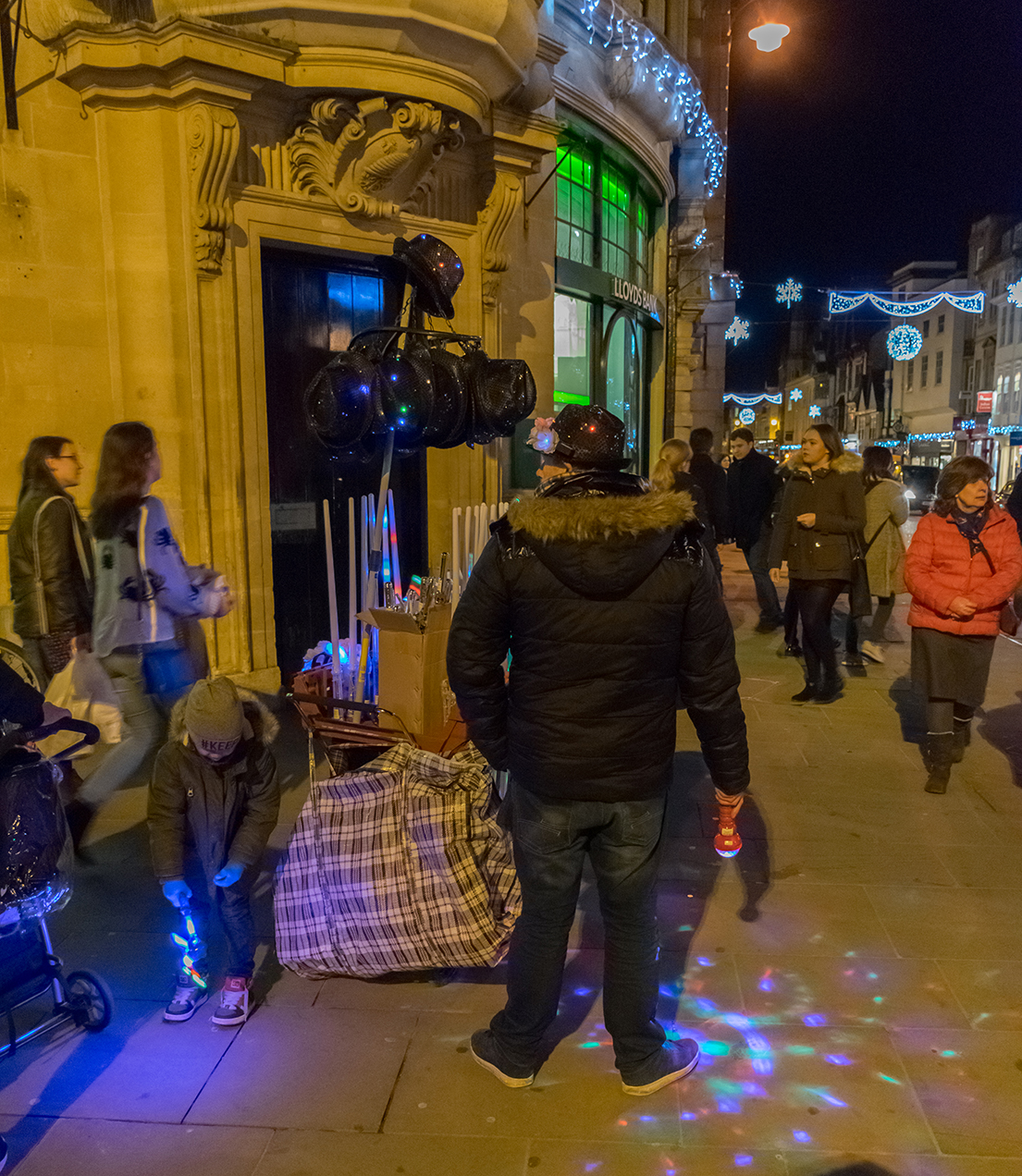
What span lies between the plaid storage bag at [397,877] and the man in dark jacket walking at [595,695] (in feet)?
1.56

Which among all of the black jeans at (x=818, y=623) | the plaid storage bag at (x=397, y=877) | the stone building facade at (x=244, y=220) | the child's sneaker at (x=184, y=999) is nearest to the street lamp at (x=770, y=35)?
the stone building facade at (x=244, y=220)

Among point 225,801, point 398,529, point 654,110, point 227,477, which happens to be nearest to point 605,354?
point 654,110

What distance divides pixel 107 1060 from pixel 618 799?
1.89 m

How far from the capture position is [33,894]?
108 inches

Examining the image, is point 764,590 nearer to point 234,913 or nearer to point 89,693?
point 89,693

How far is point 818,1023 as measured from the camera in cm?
319

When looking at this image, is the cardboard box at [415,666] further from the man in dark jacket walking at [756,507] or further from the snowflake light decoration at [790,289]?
the snowflake light decoration at [790,289]

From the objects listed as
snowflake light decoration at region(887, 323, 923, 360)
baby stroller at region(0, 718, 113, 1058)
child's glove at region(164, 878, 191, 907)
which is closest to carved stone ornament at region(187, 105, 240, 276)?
baby stroller at region(0, 718, 113, 1058)

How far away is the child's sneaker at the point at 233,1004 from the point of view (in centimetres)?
315

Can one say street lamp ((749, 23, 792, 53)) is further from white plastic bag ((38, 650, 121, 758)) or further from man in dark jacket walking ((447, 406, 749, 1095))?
white plastic bag ((38, 650, 121, 758))

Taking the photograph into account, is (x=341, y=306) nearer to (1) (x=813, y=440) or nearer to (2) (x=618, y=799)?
(1) (x=813, y=440)

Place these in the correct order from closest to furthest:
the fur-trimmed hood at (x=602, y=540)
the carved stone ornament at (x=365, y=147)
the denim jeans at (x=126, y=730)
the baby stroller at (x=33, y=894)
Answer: the fur-trimmed hood at (x=602, y=540)
the baby stroller at (x=33, y=894)
the denim jeans at (x=126, y=730)
the carved stone ornament at (x=365, y=147)

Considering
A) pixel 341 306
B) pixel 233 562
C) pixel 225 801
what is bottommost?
pixel 225 801

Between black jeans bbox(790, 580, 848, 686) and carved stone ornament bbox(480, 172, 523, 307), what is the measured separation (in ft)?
11.7
